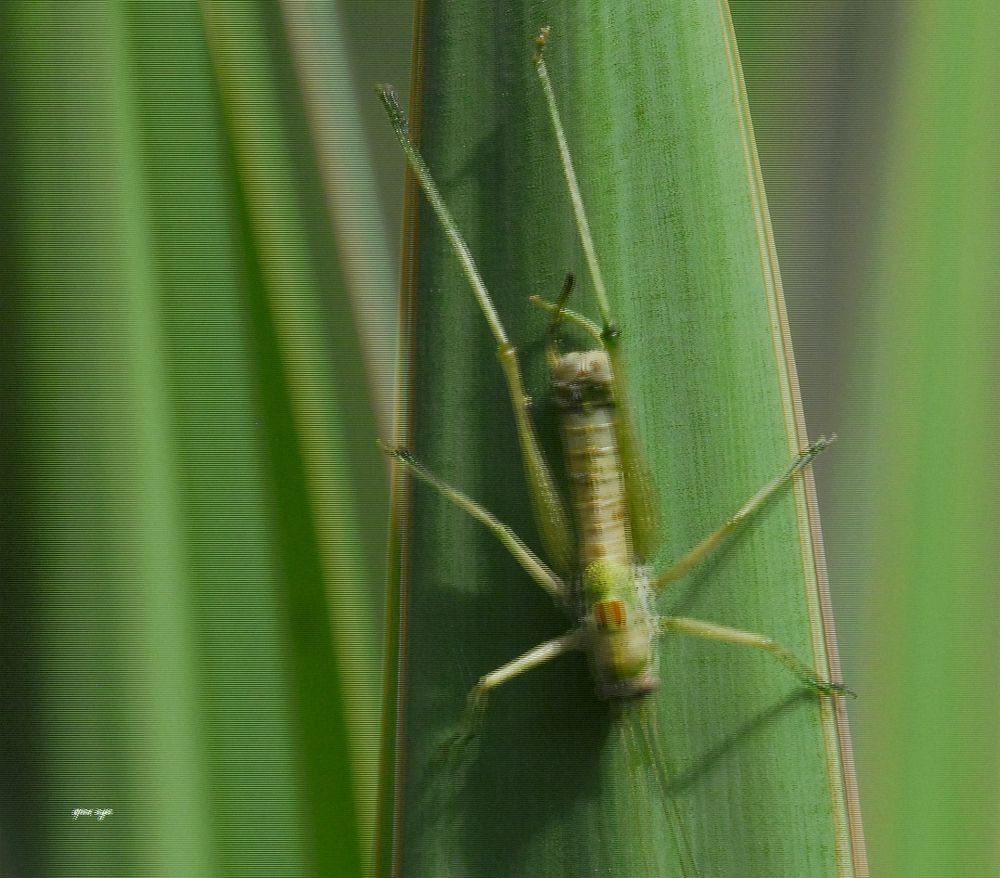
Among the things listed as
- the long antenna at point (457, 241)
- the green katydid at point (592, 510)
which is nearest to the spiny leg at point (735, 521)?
the green katydid at point (592, 510)

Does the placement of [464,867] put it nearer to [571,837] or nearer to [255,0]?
[571,837]

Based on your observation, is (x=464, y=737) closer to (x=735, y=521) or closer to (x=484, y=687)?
(x=484, y=687)

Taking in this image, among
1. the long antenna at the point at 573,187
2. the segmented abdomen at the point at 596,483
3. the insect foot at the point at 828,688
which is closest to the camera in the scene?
the insect foot at the point at 828,688

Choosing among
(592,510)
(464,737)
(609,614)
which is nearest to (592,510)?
(592,510)

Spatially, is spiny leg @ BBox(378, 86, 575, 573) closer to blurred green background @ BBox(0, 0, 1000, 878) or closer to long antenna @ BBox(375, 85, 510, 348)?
long antenna @ BBox(375, 85, 510, 348)

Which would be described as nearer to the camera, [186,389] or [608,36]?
[608,36]

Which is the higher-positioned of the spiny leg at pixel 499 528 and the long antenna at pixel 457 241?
the long antenna at pixel 457 241

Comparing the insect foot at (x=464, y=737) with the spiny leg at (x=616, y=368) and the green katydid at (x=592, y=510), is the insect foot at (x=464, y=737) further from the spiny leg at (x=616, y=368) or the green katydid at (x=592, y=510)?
the spiny leg at (x=616, y=368)

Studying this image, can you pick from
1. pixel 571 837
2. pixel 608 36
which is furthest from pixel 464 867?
pixel 608 36
